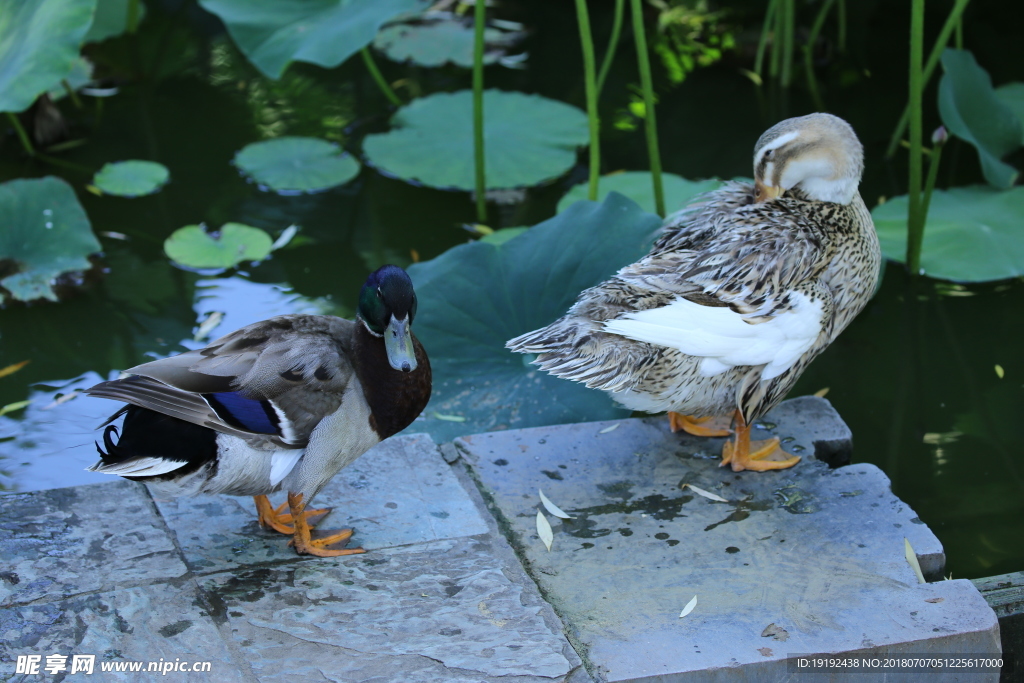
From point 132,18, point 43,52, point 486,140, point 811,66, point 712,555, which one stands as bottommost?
point 712,555

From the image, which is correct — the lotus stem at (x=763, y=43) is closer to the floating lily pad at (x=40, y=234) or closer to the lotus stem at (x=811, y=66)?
the lotus stem at (x=811, y=66)

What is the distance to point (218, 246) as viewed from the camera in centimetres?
459

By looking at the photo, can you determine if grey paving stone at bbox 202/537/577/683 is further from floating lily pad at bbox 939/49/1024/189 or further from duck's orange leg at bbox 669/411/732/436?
floating lily pad at bbox 939/49/1024/189

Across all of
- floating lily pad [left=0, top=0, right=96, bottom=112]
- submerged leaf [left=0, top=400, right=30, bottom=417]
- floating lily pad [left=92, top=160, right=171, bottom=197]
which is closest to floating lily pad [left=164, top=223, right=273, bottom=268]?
floating lily pad [left=92, top=160, right=171, bottom=197]

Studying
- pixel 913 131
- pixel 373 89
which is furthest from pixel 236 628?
pixel 373 89

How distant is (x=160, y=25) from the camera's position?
696 centimetres

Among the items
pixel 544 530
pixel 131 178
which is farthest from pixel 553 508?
pixel 131 178

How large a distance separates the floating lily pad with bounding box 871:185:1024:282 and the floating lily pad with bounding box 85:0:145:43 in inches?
193

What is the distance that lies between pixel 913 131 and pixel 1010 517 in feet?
5.65

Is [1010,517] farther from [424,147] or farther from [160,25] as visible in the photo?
[160,25]

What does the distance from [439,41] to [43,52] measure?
Answer: 3.01m

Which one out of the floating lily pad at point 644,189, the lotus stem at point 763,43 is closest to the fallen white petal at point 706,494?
the floating lily pad at point 644,189

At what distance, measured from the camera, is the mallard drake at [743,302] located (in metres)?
2.69

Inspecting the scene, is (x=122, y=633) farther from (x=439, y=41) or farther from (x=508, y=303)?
(x=439, y=41)
